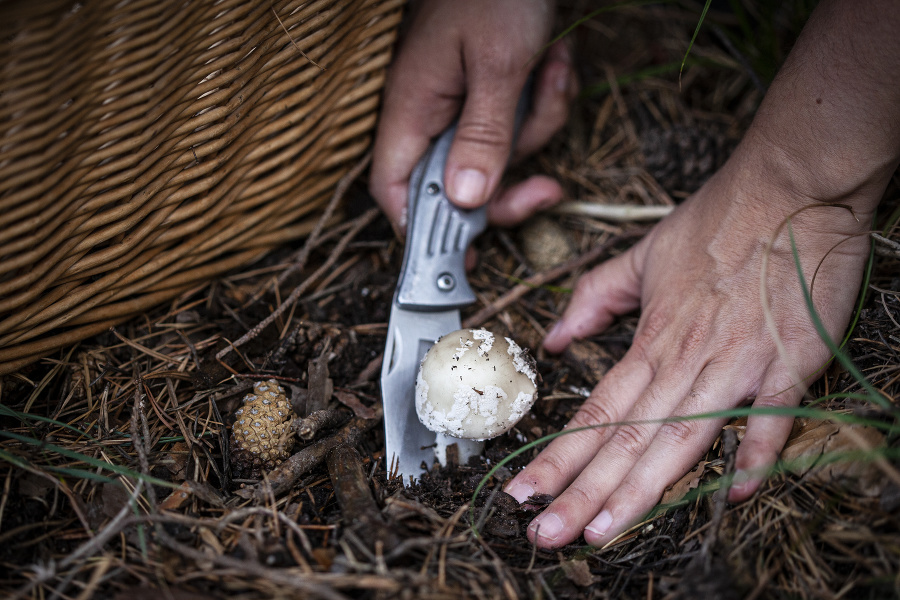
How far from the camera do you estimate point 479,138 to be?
2139 mm

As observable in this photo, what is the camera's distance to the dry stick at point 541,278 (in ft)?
7.52

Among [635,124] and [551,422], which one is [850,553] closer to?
[551,422]

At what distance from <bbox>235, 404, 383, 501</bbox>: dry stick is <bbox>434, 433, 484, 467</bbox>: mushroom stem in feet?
0.86

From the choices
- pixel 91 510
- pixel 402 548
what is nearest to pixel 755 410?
pixel 402 548

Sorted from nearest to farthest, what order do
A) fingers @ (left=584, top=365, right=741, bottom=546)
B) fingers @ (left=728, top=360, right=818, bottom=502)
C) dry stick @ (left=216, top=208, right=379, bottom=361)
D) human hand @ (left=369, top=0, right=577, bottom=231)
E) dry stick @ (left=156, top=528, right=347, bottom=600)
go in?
dry stick @ (left=156, top=528, right=347, bottom=600)
fingers @ (left=728, top=360, right=818, bottom=502)
fingers @ (left=584, top=365, right=741, bottom=546)
dry stick @ (left=216, top=208, right=379, bottom=361)
human hand @ (left=369, top=0, right=577, bottom=231)

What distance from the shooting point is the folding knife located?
1926mm

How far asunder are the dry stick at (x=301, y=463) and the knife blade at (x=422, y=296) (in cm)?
12

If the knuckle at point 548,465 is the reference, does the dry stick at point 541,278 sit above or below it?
above

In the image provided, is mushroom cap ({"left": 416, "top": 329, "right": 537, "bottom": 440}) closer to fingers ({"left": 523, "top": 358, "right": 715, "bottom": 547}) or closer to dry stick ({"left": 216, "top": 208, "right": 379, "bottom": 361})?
fingers ({"left": 523, "top": 358, "right": 715, "bottom": 547})

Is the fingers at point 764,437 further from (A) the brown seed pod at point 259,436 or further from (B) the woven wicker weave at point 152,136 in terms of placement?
(B) the woven wicker weave at point 152,136

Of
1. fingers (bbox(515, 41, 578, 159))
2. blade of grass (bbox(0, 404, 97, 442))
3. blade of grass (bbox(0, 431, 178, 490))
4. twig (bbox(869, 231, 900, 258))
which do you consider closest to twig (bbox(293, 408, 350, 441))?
blade of grass (bbox(0, 431, 178, 490))

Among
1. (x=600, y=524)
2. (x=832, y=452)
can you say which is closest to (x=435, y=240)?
(x=600, y=524)

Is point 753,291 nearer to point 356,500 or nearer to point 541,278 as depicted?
point 541,278

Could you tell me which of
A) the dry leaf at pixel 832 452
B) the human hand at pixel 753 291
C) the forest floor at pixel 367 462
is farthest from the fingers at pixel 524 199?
the dry leaf at pixel 832 452
